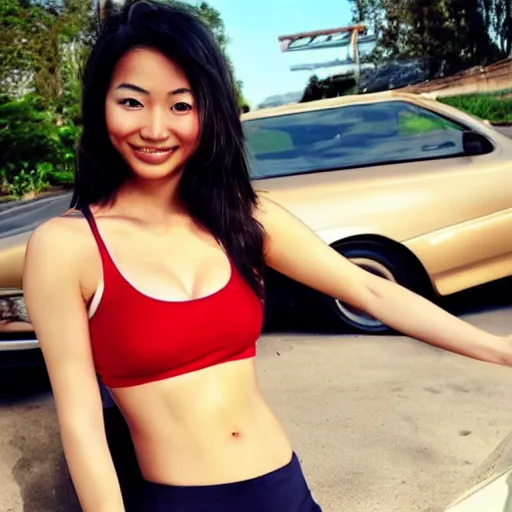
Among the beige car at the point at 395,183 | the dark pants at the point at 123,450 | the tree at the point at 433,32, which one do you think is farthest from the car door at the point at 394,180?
the dark pants at the point at 123,450

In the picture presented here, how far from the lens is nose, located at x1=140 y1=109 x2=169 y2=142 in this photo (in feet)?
3.05

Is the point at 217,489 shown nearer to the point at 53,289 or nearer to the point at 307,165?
the point at 53,289

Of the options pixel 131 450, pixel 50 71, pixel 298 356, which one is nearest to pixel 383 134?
pixel 298 356

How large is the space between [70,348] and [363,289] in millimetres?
387

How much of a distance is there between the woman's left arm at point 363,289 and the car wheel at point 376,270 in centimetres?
227

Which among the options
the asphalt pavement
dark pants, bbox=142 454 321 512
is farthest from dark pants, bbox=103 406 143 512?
the asphalt pavement

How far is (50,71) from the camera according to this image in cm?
290

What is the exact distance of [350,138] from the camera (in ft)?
11.0

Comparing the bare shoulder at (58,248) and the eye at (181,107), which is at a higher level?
the eye at (181,107)

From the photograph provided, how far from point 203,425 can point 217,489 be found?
69mm

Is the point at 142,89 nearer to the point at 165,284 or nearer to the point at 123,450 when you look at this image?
the point at 165,284

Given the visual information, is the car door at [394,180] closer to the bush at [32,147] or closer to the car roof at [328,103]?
the car roof at [328,103]

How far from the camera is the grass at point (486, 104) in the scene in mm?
3426

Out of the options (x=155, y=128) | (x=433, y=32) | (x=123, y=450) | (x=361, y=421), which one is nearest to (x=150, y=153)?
(x=155, y=128)
